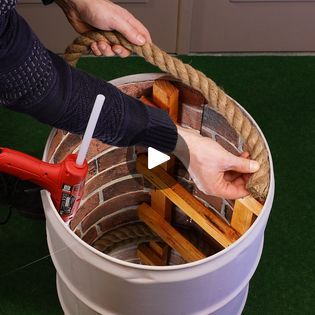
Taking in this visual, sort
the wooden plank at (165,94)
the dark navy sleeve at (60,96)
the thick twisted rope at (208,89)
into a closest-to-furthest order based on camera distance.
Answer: the dark navy sleeve at (60,96) → the thick twisted rope at (208,89) → the wooden plank at (165,94)

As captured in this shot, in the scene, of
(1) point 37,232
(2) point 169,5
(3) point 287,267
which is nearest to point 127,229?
(1) point 37,232

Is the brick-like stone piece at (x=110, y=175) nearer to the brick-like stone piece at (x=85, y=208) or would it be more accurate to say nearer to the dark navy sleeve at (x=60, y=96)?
the brick-like stone piece at (x=85, y=208)

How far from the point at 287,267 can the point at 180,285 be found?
569 millimetres

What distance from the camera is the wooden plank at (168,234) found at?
1090 mm

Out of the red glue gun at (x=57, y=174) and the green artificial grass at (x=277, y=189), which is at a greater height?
the red glue gun at (x=57, y=174)

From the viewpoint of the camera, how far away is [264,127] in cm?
150

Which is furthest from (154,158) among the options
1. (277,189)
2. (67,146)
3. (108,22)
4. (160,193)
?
(277,189)

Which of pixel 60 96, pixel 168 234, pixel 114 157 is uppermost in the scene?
pixel 60 96

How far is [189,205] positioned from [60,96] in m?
0.37

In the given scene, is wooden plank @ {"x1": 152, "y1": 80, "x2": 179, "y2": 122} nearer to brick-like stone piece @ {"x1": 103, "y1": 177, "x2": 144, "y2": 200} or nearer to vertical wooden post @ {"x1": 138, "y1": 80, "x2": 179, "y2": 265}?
vertical wooden post @ {"x1": 138, "y1": 80, "x2": 179, "y2": 265}

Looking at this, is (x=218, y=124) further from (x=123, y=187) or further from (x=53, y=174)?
(x=53, y=174)

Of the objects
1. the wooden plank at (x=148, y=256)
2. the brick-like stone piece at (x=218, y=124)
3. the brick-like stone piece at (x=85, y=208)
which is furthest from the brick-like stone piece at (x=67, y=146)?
the wooden plank at (x=148, y=256)

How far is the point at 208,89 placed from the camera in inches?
36.7

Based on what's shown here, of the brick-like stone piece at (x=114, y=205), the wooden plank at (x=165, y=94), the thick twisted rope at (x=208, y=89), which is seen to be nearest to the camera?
the thick twisted rope at (x=208, y=89)
